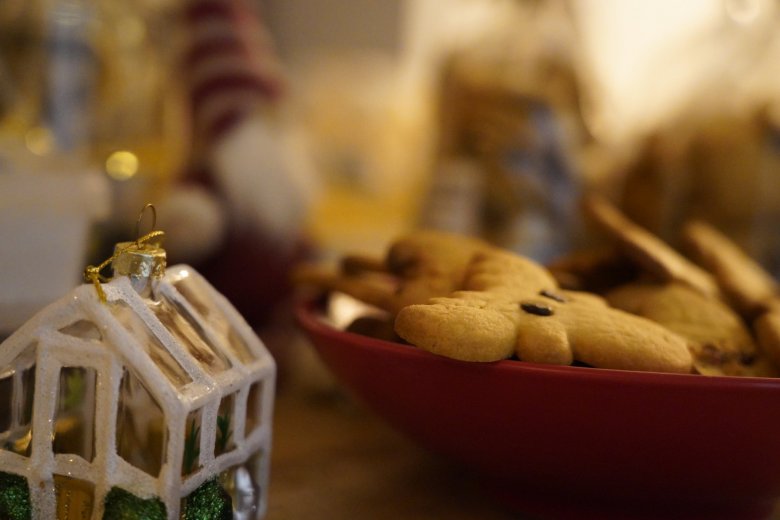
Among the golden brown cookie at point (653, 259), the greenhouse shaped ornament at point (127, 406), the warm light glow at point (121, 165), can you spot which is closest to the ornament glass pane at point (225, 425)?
the greenhouse shaped ornament at point (127, 406)

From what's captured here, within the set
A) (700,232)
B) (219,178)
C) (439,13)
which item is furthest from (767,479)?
(439,13)

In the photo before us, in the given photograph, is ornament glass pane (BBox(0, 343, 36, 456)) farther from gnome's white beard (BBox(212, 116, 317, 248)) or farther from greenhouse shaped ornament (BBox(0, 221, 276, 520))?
gnome's white beard (BBox(212, 116, 317, 248))

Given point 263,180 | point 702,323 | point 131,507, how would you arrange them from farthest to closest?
point 263,180, point 702,323, point 131,507

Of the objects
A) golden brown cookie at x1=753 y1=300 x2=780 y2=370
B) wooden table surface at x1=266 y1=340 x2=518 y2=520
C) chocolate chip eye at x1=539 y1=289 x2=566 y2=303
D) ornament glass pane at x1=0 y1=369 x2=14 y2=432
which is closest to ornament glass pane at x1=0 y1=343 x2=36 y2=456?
ornament glass pane at x1=0 y1=369 x2=14 y2=432

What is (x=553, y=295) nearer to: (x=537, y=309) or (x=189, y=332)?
(x=537, y=309)

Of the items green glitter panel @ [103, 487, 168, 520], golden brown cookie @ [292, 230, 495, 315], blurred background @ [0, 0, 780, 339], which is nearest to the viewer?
green glitter panel @ [103, 487, 168, 520]

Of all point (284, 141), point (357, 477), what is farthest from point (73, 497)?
point (284, 141)
